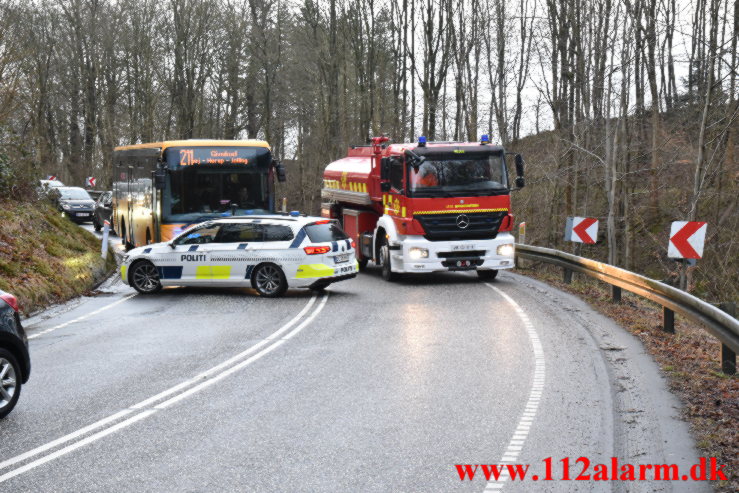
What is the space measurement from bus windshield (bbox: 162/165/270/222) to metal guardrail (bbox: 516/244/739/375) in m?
7.13

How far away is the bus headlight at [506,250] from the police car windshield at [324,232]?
11.9 ft

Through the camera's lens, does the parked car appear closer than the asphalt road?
No

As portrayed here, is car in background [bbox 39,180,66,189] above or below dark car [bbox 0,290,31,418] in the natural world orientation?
above

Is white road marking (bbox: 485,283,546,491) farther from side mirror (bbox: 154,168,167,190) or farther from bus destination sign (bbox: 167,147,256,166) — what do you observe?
side mirror (bbox: 154,168,167,190)

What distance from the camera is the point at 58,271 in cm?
1938

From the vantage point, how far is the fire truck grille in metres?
19.5

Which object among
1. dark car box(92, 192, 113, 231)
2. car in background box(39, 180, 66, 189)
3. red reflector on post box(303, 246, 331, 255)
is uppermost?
car in background box(39, 180, 66, 189)

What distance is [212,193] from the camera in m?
21.6

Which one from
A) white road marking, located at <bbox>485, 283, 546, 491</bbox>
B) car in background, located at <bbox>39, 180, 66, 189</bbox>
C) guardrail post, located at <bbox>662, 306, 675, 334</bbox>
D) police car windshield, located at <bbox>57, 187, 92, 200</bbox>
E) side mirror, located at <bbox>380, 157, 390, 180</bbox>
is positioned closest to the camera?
white road marking, located at <bbox>485, 283, 546, 491</bbox>

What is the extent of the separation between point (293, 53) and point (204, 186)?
32066mm

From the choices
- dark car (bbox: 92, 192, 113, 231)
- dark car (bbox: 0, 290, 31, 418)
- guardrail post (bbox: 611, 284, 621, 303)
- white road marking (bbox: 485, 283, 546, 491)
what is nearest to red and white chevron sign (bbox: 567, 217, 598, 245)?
guardrail post (bbox: 611, 284, 621, 303)

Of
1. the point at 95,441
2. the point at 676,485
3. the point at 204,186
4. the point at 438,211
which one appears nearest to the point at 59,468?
the point at 95,441

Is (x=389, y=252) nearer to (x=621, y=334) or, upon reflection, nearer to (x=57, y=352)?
(x=621, y=334)

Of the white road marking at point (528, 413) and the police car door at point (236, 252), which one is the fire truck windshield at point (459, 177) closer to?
the police car door at point (236, 252)
